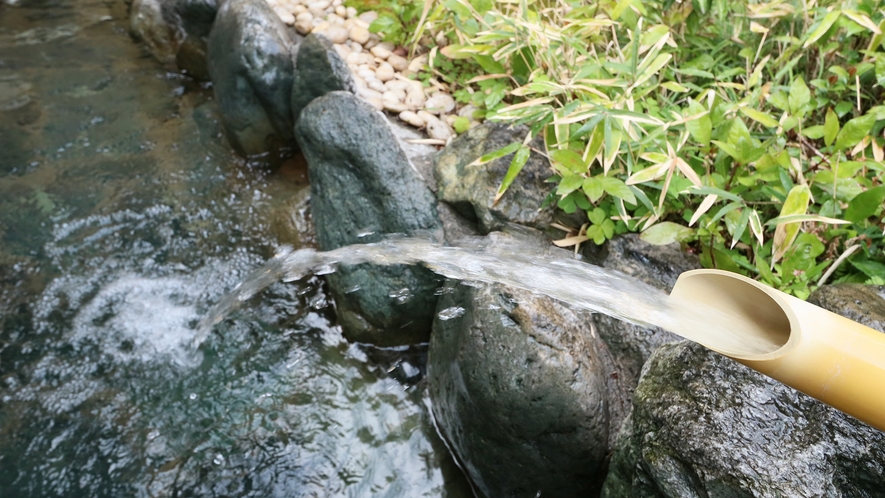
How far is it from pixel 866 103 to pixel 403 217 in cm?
233

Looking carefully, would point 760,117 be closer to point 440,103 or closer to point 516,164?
point 516,164

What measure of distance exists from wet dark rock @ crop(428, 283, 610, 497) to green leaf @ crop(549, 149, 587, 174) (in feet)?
2.05

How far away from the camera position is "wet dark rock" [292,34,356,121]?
3373mm

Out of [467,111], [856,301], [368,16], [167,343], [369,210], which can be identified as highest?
[856,301]

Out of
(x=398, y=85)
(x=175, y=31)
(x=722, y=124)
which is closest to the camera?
(x=722, y=124)

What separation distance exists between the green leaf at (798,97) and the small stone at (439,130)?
1.71 meters

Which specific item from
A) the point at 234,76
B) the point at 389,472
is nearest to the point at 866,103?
the point at 389,472

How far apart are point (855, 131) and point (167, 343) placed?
11.4ft

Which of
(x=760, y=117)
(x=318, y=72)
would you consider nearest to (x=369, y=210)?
(x=318, y=72)

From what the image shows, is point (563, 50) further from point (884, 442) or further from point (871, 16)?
point (884, 442)

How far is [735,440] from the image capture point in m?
1.58

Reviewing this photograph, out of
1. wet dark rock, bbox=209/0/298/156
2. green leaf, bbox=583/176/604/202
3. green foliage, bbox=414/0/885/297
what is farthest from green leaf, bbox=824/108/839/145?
wet dark rock, bbox=209/0/298/156

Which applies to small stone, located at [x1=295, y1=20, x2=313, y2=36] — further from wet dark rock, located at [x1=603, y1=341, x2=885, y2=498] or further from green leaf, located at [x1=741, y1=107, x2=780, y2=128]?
wet dark rock, located at [x1=603, y1=341, x2=885, y2=498]

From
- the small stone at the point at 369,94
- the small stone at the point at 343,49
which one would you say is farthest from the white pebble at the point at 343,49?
the small stone at the point at 369,94
